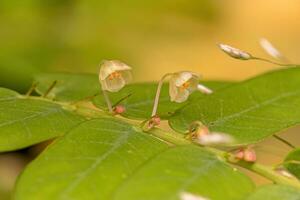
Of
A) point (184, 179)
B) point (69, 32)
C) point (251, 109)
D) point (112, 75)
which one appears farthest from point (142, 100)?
point (69, 32)

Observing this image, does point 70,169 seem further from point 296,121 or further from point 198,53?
point 198,53

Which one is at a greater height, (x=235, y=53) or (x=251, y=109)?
(x=235, y=53)

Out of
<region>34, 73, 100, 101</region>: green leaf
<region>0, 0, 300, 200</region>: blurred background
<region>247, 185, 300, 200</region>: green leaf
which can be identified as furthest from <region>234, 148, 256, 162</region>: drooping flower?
<region>0, 0, 300, 200</region>: blurred background

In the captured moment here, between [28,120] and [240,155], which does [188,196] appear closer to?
[240,155]

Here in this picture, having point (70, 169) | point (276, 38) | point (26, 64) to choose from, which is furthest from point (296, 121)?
point (276, 38)

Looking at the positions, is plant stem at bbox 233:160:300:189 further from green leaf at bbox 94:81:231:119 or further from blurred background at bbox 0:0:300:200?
blurred background at bbox 0:0:300:200

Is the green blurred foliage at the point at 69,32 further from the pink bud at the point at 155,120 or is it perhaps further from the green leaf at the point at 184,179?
the green leaf at the point at 184,179
